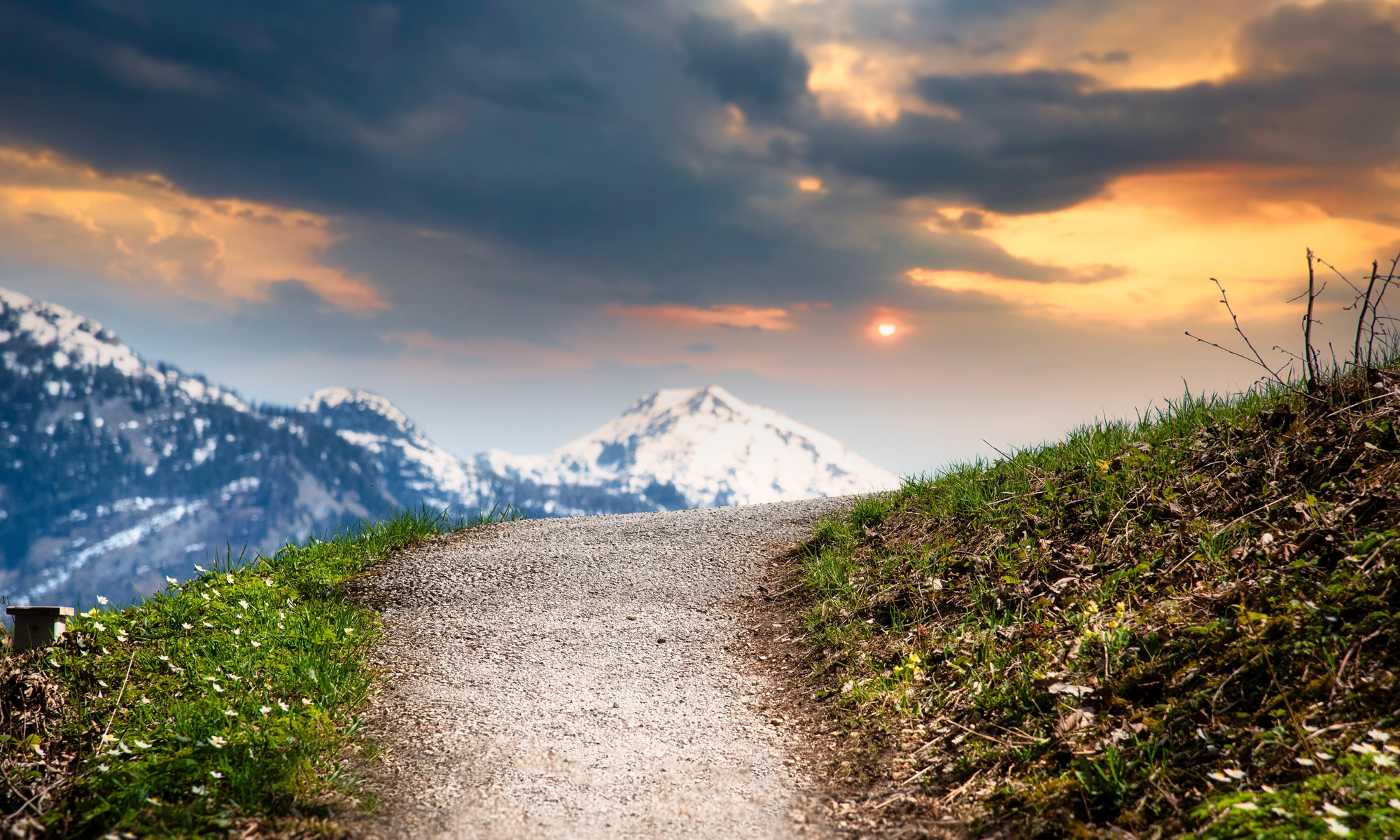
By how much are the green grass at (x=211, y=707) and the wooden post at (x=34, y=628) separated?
0.13 meters

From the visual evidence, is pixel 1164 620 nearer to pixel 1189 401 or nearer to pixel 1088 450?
pixel 1088 450

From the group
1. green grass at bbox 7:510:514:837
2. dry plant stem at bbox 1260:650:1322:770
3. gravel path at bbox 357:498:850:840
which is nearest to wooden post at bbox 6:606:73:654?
green grass at bbox 7:510:514:837

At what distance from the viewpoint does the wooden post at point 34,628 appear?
5.85m

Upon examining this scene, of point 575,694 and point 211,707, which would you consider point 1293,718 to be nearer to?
point 575,694

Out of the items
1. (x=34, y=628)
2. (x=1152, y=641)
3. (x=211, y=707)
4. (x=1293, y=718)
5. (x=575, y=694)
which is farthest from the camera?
(x=34, y=628)

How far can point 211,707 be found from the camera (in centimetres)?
478

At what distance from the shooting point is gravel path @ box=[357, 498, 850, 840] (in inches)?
162

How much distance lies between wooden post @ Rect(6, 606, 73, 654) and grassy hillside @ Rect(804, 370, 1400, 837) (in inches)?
242

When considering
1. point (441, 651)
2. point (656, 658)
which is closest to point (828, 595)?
point (656, 658)

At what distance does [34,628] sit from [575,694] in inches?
174

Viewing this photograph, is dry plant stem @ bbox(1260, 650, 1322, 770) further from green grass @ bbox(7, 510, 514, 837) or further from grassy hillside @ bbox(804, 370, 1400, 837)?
green grass @ bbox(7, 510, 514, 837)

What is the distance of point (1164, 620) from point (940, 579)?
78.7 inches

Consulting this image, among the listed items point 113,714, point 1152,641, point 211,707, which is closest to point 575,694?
point 211,707

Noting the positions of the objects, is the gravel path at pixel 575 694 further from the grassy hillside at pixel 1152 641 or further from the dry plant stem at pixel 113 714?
the dry plant stem at pixel 113 714
